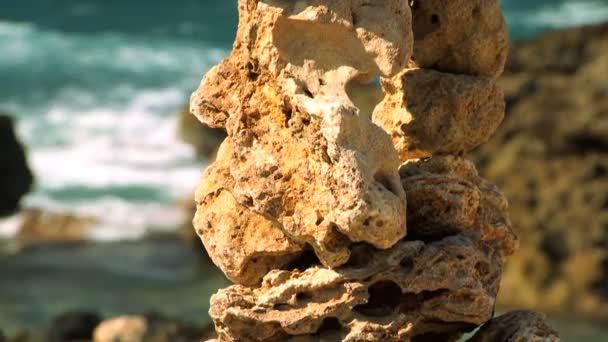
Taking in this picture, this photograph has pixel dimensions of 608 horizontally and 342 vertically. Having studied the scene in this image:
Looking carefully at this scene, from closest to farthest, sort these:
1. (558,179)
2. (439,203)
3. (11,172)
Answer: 1. (439,203)
2. (11,172)
3. (558,179)

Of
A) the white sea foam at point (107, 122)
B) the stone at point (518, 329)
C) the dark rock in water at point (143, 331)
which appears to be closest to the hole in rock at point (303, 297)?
the stone at point (518, 329)

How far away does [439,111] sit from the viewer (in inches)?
167

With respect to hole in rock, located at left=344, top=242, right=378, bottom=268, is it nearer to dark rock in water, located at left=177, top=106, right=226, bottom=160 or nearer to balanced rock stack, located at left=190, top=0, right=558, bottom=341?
balanced rock stack, located at left=190, top=0, right=558, bottom=341

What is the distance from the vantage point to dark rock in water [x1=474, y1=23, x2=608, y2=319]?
1101 cm

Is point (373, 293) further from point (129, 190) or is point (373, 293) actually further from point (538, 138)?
point (129, 190)

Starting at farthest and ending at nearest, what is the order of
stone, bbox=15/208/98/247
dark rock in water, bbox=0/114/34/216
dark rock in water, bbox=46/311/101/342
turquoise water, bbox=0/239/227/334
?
stone, bbox=15/208/98/247 < turquoise water, bbox=0/239/227/334 < dark rock in water, bbox=46/311/101/342 < dark rock in water, bbox=0/114/34/216

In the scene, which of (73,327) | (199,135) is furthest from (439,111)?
(199,135)

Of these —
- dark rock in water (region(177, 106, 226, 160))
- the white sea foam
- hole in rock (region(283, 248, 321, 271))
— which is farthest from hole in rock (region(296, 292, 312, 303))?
dark rock in water (region(177, 106, 226, 160))

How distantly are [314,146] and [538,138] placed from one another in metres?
8.57

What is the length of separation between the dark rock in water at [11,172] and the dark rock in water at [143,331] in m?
1.23

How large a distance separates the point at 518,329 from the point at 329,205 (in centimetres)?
91

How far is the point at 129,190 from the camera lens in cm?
1731

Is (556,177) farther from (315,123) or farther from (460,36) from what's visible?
(315,123)

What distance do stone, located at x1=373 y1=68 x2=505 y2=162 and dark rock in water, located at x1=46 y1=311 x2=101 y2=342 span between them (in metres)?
5.81
